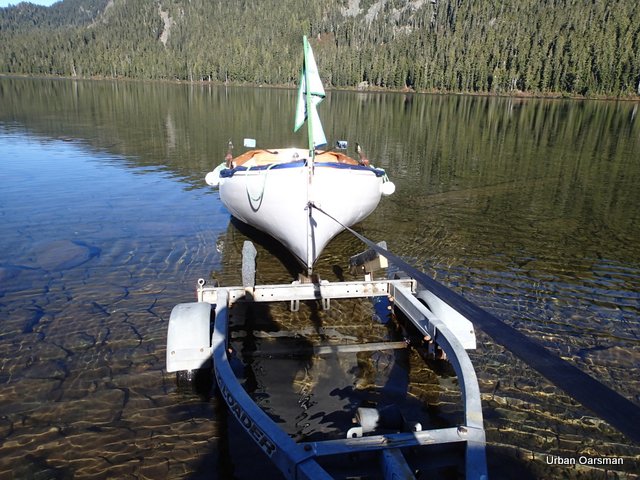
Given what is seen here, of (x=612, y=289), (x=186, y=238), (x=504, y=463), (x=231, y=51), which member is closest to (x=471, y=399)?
(x=504, y=463)

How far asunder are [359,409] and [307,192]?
5.10 m

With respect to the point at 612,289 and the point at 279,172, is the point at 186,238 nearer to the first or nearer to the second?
the point at 279,172

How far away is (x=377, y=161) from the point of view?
23.6 meters

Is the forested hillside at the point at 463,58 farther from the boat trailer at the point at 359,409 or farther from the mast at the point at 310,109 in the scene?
the boat trailer at the point at 359,409

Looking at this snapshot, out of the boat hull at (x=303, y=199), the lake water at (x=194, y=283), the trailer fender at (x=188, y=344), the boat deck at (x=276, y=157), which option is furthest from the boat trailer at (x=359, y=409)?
the boat deck at (x=276, y=157)

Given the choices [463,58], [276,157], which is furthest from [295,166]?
[463,58]

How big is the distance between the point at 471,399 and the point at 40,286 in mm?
8220

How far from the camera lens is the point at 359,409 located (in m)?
4.04

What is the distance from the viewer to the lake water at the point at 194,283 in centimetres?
485

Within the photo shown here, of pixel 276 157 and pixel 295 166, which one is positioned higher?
pixel 295 166

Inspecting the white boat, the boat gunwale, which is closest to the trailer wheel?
the white boat

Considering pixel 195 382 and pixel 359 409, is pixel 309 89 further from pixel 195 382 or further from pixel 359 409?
pixel 359 409

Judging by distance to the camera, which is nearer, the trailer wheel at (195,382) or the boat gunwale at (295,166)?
the trailer wheel at (195,382)

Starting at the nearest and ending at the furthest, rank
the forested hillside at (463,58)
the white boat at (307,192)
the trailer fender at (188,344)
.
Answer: the trailer fender at (188,344) < the white boat at (307,192) < the forested hillside at (463,58)
